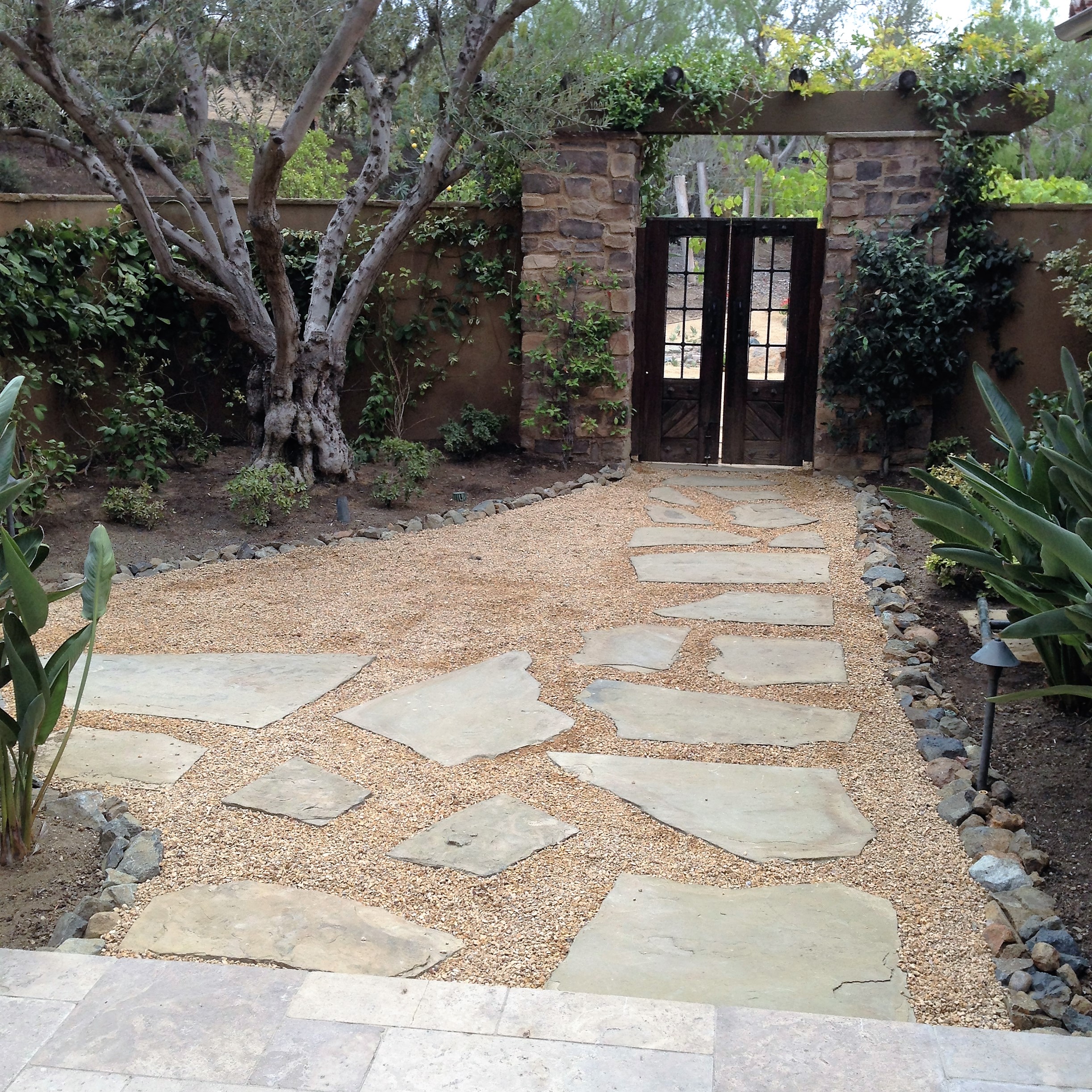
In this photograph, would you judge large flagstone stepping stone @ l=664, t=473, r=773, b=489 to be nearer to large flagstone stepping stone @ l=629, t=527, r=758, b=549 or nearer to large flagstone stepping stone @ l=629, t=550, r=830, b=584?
large flagstone stepping stone @ l=629, t=527, r=758, b=549

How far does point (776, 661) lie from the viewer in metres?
4.11

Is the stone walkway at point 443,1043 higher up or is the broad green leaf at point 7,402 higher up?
the broad green leaf at point 7,402

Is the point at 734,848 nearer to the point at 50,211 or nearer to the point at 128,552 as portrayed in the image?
the point at 128,552

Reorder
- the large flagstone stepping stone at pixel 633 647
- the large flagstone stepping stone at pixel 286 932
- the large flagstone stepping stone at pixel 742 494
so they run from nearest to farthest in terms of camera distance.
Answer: the large flagstone stepping stone at pixel 286 932, the large flagstone stepping stone at pixel 633 647, the large flagstone stepping stone at pixel 742 494

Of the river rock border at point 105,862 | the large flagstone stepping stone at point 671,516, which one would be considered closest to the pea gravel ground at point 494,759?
the river rock border at point 105,862

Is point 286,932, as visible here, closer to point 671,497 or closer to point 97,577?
point 97,577

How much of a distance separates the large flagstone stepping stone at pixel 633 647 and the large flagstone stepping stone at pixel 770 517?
194 centimetres

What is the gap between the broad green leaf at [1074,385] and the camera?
3211 mm

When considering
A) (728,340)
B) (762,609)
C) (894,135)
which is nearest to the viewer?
(762,609)

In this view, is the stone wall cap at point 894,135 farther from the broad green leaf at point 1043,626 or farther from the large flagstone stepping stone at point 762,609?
the broad green leaf at point 1043,626

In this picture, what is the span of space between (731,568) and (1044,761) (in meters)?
2.34

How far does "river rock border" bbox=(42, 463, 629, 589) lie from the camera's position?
5324 millimetres

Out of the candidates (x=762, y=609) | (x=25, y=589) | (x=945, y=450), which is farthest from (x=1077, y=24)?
(x=945, y=450)

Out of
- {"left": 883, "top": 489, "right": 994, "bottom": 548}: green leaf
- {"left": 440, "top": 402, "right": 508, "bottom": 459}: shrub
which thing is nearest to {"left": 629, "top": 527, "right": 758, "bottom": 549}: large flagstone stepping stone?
{"left": 440, "top": 402, "right": 508, "bottom": 459}: shrub
